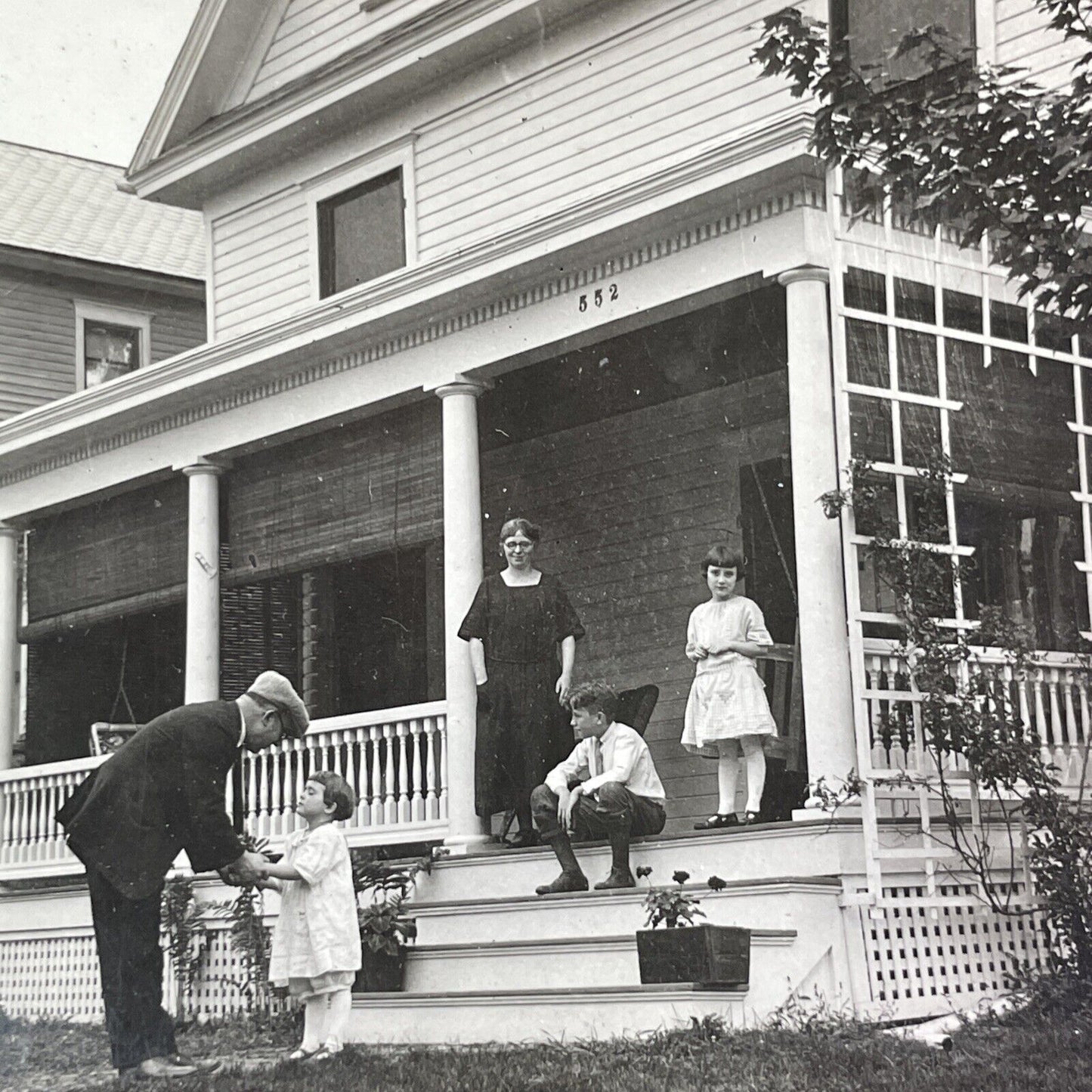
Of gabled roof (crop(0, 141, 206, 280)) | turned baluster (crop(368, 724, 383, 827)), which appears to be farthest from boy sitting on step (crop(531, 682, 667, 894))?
gabled roof (crop(0, 141, 206, 280))

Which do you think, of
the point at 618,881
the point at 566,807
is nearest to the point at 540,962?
the point at 618,881

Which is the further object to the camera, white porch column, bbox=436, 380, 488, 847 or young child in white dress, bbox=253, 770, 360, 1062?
white porch column, bbox=436, 380, 488, 847

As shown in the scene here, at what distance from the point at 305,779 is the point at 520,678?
2.41 meters

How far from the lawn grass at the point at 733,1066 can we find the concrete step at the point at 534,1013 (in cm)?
18

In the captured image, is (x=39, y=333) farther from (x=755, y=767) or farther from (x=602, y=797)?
(x=755, y=767)

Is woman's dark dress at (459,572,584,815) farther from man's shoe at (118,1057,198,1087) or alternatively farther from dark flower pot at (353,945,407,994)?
man's shoe at (118,1057,198,1087)

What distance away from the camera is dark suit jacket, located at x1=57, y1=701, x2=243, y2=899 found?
7.08 meters

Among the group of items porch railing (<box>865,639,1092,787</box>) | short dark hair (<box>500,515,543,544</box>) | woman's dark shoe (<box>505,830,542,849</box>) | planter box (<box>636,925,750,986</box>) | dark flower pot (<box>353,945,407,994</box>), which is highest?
short dark hair (<box>500,515,543,544</box>)

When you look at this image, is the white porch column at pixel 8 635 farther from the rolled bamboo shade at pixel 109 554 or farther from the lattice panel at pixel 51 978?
the lattice panel at pixel 51 978

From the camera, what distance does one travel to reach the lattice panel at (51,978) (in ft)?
39.2


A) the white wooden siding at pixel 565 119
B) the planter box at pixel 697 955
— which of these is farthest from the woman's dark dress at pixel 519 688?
the white wooden siding at pixel 565 119

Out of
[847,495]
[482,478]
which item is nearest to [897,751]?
[847,495]

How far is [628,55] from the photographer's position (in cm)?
1284

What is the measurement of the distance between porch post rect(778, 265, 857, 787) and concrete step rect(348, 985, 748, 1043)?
149 centimetres
